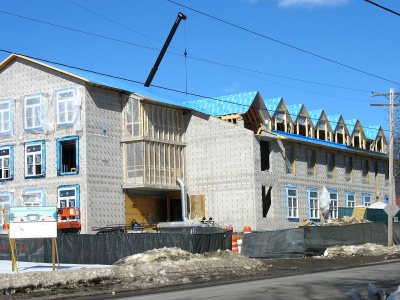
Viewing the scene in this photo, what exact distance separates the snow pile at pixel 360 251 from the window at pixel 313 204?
16335mm

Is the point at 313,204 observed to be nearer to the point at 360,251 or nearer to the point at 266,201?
the point at 266,201

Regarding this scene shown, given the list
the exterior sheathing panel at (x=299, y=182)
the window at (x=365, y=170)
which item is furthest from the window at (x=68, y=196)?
the window at (x=365, y=170)

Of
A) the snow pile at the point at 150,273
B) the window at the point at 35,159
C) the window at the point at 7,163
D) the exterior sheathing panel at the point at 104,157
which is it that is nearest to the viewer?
the snow pile at the point at 150,273

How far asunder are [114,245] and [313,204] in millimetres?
26515

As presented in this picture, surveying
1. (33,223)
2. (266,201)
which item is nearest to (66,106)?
(266,201)

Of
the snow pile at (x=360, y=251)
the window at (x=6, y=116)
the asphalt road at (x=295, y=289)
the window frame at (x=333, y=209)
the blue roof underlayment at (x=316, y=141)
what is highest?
the window at (x=6, y=116)

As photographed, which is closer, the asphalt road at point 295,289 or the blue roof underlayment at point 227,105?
the asphalt road at point 295,289

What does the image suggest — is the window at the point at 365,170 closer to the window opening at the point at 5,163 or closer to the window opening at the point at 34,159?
the window opening at the point at 34,159

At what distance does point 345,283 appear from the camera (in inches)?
728

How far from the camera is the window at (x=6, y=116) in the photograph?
150 ft

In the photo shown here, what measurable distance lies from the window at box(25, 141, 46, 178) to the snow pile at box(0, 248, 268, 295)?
65.5ft

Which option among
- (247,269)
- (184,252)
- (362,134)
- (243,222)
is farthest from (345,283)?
(362,134)

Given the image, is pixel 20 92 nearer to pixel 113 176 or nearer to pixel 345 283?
pixel 113 176

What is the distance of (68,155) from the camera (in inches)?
1822
